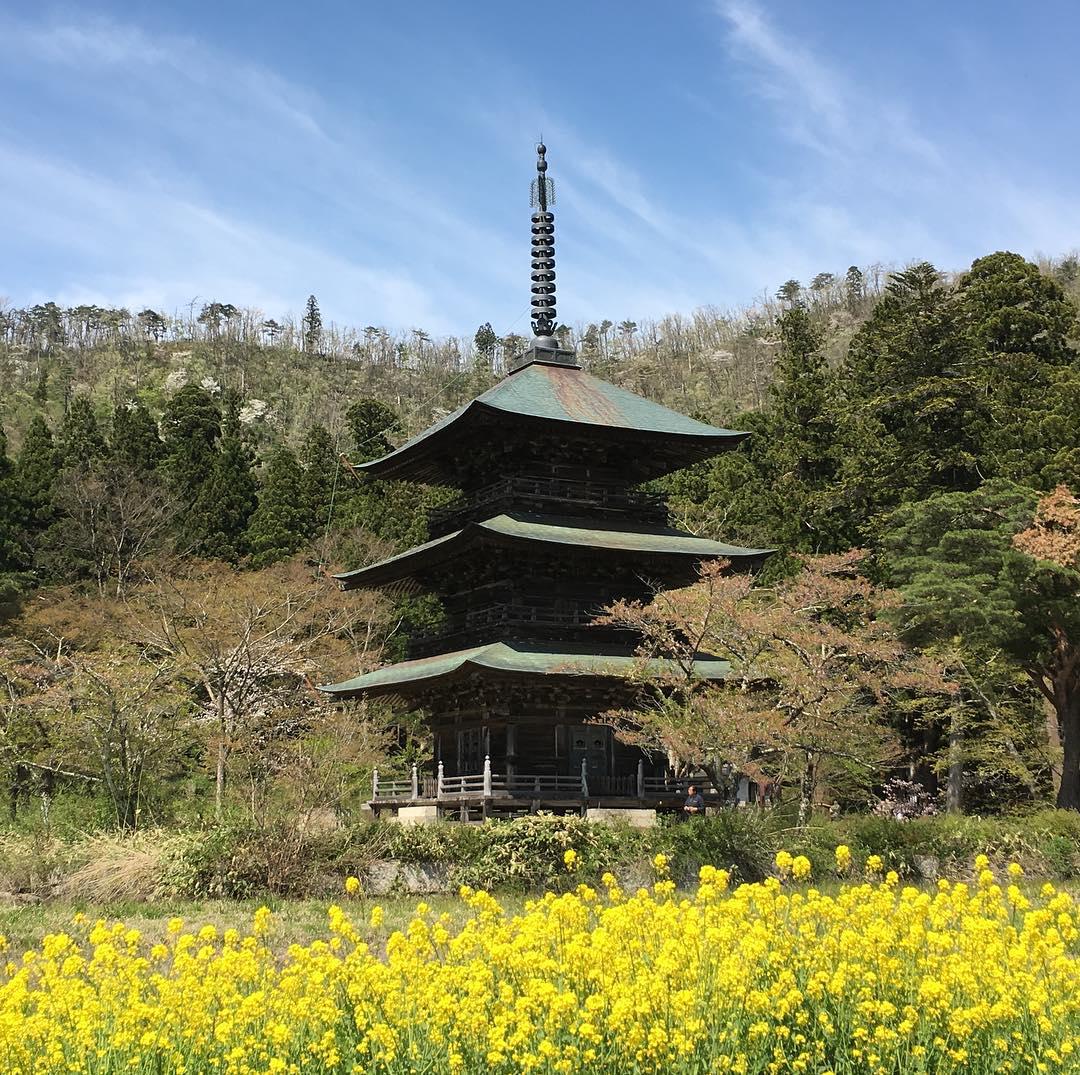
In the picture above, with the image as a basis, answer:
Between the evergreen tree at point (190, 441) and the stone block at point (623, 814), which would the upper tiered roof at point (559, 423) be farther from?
the evergreen tree at point (190, 441)

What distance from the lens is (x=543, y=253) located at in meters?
33.6

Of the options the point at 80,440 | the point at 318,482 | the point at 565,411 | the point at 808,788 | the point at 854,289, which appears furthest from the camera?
the point at 854,289

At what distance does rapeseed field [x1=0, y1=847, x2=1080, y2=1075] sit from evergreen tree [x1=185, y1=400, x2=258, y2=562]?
39756mm

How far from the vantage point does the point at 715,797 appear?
26906 mm

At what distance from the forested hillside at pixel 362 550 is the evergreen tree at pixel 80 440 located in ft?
0.54

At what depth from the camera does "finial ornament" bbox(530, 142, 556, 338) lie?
33.0 meters

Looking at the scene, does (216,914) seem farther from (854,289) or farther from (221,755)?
(854,289)

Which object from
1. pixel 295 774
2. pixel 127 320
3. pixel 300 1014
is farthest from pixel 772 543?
pixel 127 320

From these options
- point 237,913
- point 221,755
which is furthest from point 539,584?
point 237,913

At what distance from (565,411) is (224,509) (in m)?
26.4

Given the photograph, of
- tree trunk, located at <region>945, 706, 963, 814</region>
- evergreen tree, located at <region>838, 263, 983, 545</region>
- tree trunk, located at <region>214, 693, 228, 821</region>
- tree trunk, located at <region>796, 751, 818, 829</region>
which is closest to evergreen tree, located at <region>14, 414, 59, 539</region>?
tree trunk, located at <region>214, 693, 228, 821</region>

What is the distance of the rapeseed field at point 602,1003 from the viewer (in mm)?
6406

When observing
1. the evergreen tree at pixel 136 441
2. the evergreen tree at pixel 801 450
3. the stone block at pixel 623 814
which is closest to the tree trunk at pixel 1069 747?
the stone block at pixel 623 814

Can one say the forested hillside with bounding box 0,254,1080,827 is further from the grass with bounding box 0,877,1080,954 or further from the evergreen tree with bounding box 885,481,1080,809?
the grass with bounding box 0,877,1080,954
